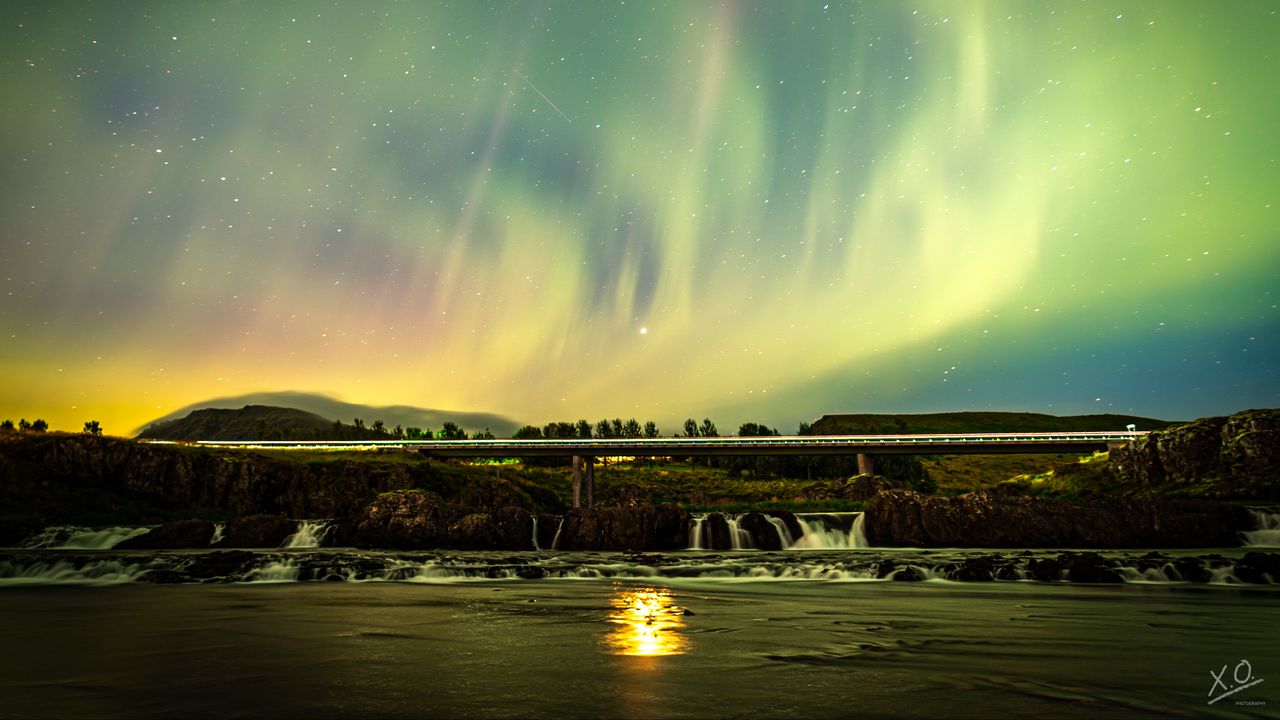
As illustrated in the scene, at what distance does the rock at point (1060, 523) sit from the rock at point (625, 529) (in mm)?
16719

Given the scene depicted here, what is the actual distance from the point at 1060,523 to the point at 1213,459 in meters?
43.3

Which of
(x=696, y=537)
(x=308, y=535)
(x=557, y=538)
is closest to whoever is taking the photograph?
(x=557, y=538)

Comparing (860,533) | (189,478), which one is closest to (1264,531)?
(860,533)

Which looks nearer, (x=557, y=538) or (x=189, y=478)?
(x=557, y=538)

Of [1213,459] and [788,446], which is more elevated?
[788,446]

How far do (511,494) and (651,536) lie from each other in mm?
57383

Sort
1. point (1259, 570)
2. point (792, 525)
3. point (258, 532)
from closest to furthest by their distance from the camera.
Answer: point (1259, 570) < point (258, 532) < point (792, 525)

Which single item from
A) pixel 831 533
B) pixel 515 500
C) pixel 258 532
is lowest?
pixel 515 500

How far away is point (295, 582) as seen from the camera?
2608cm

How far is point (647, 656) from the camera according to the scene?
9.44m

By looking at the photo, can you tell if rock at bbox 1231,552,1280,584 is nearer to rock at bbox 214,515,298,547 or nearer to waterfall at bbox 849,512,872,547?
waterfall at bbox 849,512,872,547

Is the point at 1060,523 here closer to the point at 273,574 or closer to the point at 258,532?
the point at 273,574

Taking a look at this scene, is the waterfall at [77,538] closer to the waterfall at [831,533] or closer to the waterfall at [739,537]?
the waterfall at [739,537]

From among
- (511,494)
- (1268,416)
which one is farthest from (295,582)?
(1268,416)
